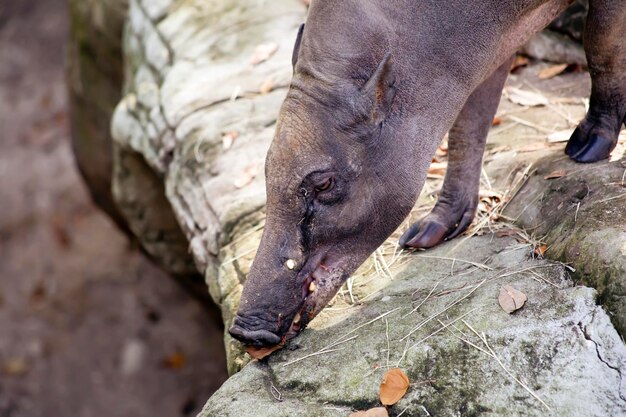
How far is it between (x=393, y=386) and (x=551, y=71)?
10.4ft

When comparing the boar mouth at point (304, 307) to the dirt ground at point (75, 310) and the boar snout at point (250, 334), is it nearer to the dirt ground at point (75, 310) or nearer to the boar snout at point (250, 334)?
the boar snout at point (250, 334)

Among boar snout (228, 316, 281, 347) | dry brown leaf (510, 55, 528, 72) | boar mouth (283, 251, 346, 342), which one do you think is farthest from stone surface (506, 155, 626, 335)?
dry brown leaf (510, 55, 528, 72)

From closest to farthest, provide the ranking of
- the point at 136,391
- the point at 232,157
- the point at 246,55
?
1. the point at 232,157
2. the point at 246,55
3. the point at 136,391

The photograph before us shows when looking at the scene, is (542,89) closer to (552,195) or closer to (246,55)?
(552,195)

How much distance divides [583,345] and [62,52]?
358 inches

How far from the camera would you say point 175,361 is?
8289 mm

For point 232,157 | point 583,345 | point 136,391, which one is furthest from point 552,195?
point 136,391

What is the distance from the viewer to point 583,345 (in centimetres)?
302

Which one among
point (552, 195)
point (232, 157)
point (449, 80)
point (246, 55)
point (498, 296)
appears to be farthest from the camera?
point (246, 55)

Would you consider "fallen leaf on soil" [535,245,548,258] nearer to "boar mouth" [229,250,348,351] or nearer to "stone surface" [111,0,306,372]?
"boar mouth" [229,250,348,351]

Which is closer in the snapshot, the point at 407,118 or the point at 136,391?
the point at 407,118

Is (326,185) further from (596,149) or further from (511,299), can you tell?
(596,149)

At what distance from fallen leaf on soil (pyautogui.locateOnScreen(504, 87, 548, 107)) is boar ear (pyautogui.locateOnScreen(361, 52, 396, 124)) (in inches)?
81.0

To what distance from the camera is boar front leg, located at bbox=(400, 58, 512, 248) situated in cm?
412
